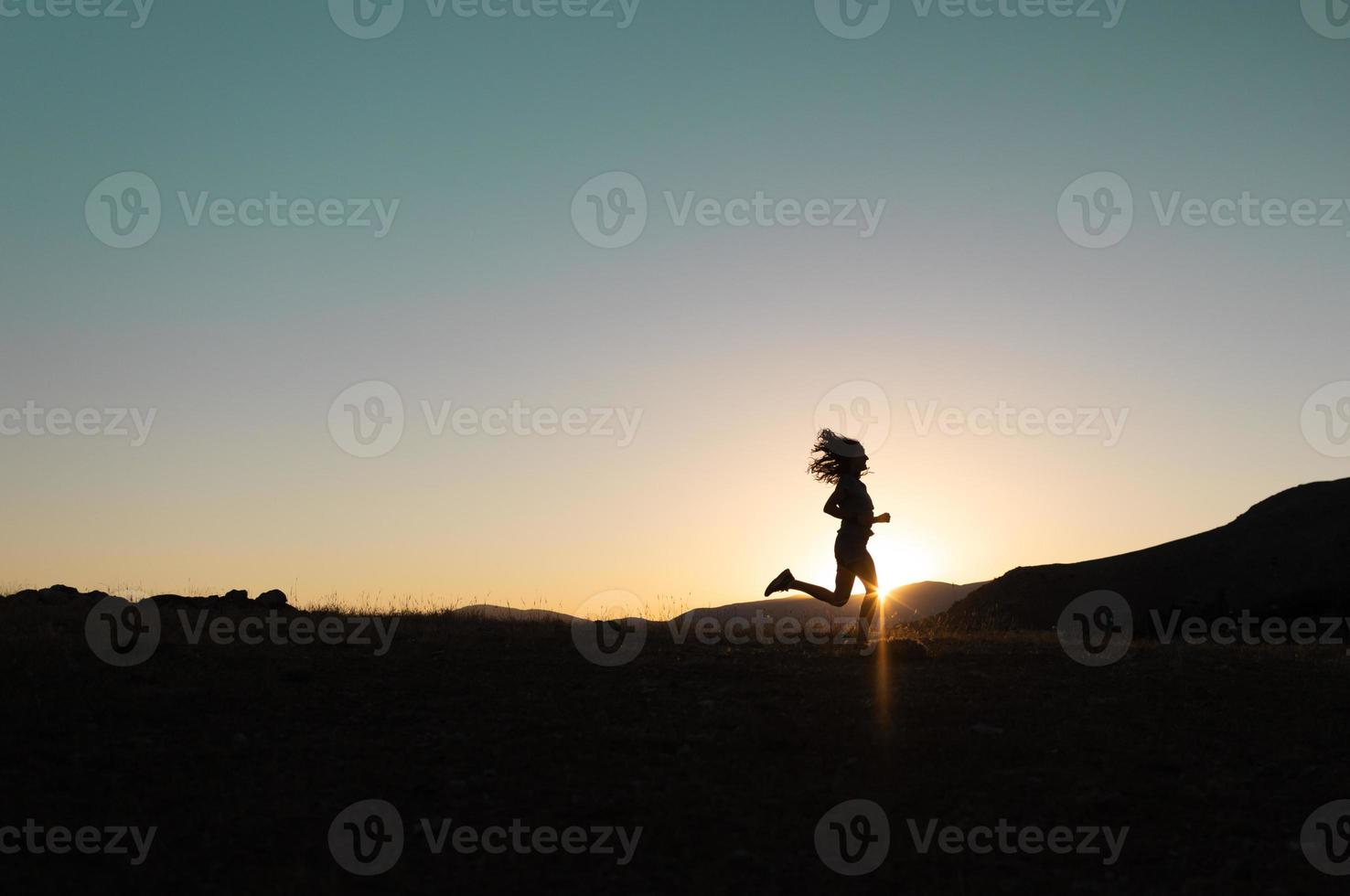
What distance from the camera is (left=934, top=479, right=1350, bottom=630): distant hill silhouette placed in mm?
25219

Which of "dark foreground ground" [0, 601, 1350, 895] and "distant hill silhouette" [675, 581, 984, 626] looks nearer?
"dark foreground ground" [0, 601, 1350, 895]

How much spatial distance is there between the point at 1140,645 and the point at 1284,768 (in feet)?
20.8

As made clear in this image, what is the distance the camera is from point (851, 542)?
15445 mm

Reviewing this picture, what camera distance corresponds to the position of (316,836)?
8.45 meters

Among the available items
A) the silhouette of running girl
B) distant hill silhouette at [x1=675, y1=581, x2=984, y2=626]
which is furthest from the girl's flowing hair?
distant hill silhouette at [x1=675, y1=581, x2=984, y2=626]

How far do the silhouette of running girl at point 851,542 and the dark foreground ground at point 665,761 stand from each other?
1292mm

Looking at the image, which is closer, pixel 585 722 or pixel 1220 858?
pixel 1220 858

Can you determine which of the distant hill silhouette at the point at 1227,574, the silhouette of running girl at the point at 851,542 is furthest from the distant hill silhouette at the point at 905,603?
the silhouette of running girl at the point at 851,542

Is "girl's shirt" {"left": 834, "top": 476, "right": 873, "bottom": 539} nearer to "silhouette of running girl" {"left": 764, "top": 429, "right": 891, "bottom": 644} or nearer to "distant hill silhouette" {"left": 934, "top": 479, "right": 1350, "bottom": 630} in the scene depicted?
"silhouette of running girl" {"left": 764, "top": 429, "right": 891, "bottom": 644}

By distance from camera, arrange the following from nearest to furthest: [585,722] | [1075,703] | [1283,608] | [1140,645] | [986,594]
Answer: [585,722] → [1075,703] → [1140,645] → [1283,608] → [986,594]

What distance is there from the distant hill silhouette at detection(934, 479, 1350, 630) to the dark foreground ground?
11.4 meters

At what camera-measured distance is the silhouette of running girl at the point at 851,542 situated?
50.7 feet

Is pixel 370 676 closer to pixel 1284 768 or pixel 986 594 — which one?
pixel 1284 768

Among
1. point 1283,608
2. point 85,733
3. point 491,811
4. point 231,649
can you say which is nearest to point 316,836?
point 491,811
